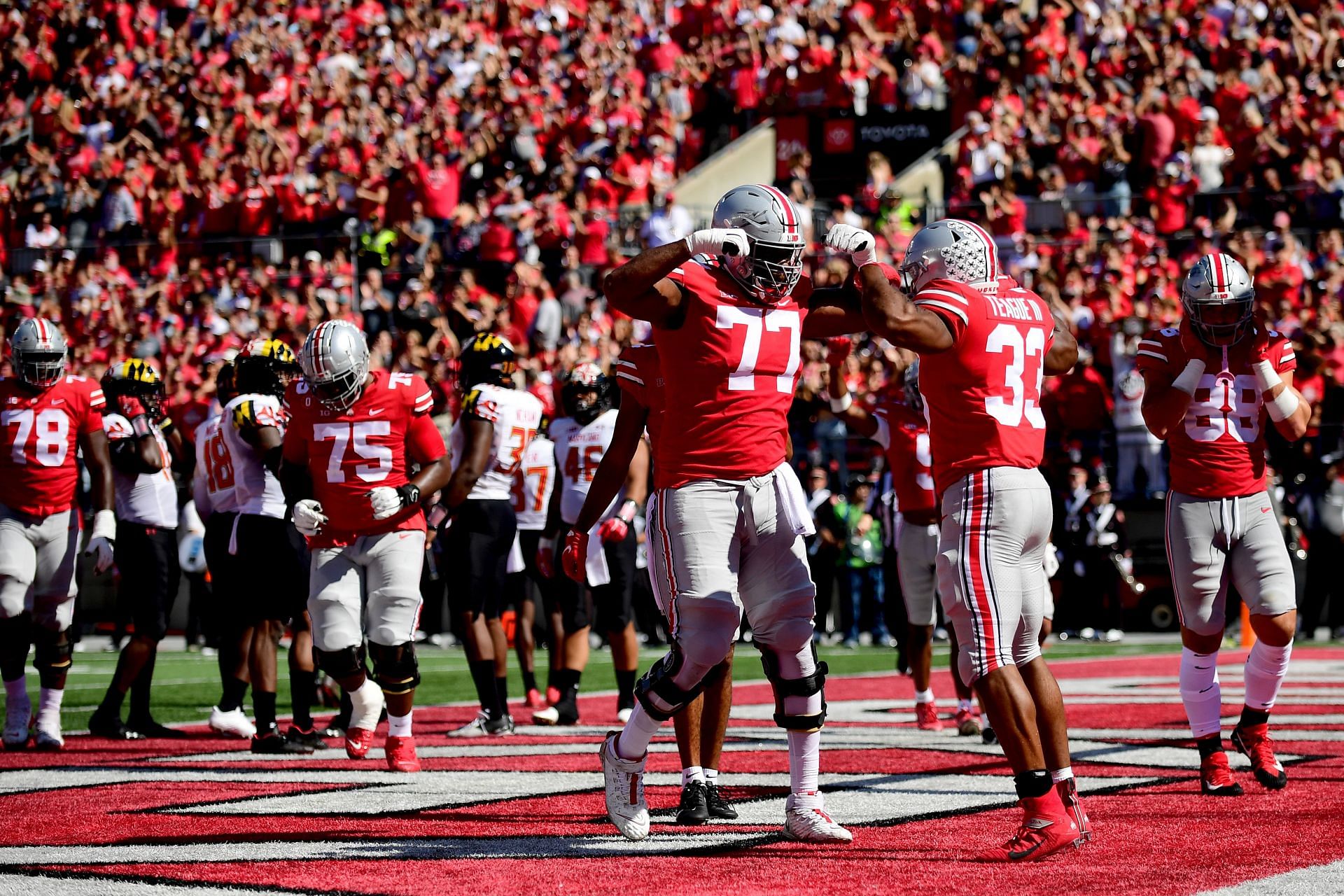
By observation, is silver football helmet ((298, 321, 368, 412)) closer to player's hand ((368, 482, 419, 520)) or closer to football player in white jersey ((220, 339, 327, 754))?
player's hand ((368, 482, 419, 520))

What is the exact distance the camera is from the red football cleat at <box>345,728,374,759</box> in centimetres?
796

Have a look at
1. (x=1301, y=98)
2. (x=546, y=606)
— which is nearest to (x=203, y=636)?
(x=546, y=606)

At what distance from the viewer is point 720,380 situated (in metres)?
5.56

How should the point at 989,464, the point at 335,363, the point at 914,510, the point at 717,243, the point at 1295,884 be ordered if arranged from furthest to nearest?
the point at 914,510
the point at 335,363
the point at 989,464
the point at 717,243
the point at 1295,884

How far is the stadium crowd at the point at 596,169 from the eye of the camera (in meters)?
18.3

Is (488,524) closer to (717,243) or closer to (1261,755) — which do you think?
(1261,755)

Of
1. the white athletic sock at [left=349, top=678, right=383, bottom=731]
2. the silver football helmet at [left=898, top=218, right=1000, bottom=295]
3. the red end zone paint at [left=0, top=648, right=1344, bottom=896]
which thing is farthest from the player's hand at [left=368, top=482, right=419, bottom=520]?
the silver football helmet at [left=898, top=218, right=1000, bottom=295]

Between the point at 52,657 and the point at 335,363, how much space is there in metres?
2.86

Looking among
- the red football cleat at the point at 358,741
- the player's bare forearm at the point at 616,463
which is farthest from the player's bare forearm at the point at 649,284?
the red football cleat at the point at 358,741

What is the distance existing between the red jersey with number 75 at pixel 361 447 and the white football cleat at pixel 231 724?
2.24m

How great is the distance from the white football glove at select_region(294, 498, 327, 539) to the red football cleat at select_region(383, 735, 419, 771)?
0.98 meters

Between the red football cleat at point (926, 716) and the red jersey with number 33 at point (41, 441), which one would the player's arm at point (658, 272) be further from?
the red jersey with number 33 at point (41, 441)

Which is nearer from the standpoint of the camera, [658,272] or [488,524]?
[658,272]

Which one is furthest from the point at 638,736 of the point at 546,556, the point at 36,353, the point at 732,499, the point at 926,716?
the point at 36,353
